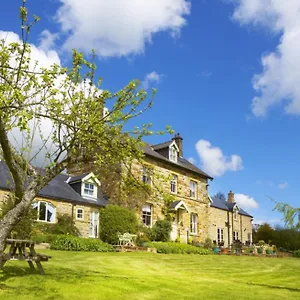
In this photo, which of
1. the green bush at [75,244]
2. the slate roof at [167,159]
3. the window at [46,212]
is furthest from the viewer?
the slate roof at [167,159]

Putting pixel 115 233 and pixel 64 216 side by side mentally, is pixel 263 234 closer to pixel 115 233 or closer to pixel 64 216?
pixel 115 233

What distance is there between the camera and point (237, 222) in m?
52.2

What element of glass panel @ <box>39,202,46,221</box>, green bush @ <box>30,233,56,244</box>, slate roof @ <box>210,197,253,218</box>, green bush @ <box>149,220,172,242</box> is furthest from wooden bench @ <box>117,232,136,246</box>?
slate roof @ <box>210,197,253,218</box>

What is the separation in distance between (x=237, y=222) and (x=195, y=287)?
Answer: 42.7 m

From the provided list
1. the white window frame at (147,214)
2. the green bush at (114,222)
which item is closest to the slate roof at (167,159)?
the white window frame at (147,214)

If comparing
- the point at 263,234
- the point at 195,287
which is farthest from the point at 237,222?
the point at 195,287

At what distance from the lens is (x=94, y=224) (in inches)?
1185

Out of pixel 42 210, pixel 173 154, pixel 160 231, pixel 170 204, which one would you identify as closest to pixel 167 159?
pixel 173 154

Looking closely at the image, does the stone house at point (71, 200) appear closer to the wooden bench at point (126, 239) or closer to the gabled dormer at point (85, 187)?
the gabled dormer at point (85, 187)

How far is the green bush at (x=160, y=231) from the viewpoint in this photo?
32.6 m

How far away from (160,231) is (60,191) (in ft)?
29.3

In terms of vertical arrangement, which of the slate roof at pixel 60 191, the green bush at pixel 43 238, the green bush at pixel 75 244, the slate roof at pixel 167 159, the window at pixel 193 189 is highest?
the slate roof at pixel 167 159

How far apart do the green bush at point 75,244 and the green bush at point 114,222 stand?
12.6 feet

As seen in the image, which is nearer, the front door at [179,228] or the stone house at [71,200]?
the stone house at [71,200]
